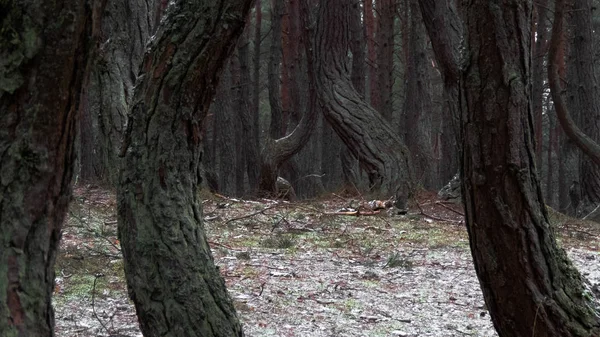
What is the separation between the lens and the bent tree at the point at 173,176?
278 cm

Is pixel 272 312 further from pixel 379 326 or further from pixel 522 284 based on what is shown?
pixel 522 284

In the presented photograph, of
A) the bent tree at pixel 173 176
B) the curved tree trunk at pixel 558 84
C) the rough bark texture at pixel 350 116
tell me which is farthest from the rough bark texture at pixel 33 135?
the rough bark texture at pixel 350 116

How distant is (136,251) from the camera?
282cm

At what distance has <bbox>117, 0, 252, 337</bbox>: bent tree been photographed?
2777mm

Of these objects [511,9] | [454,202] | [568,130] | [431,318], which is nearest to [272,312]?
[431,318]

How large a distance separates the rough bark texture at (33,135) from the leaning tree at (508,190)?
1.58 m

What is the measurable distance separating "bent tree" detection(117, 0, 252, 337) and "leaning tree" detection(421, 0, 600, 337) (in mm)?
938

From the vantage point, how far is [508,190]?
2.80 metres

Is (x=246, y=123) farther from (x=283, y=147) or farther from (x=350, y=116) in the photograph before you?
(x=350, y=116)

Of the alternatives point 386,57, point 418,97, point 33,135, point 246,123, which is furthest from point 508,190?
point 386,57

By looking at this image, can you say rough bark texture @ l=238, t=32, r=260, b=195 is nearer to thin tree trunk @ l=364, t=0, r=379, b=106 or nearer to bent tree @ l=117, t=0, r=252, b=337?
thin tree trunk @ l=364, t=0, r=379, b=106

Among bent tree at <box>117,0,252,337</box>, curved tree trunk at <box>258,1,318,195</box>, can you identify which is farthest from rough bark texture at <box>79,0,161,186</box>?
bent tree at <box>117,0,252,337</box>

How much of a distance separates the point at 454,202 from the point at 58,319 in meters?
5.42

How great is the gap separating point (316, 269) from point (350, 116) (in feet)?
12.8
